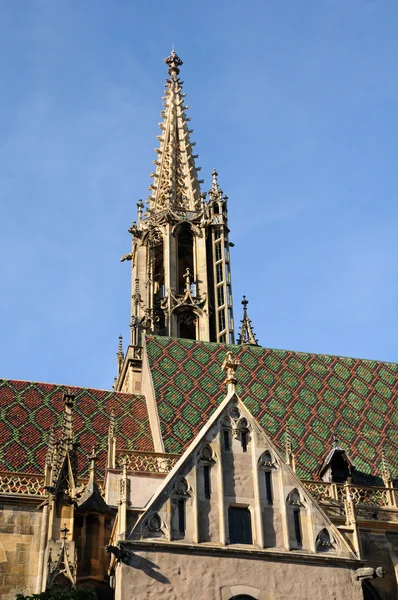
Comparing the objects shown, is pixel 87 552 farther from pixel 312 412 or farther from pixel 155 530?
pixel 312 412

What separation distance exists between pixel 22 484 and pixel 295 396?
25.3 ft

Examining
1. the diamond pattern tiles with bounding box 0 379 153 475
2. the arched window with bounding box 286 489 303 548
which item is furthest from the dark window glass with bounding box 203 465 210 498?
the diamond pattern tiles with bounding box 0 379 153 475

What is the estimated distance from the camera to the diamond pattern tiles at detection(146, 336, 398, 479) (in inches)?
909

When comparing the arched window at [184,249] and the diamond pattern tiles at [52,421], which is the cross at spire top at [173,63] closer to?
the arched window at [184,249]

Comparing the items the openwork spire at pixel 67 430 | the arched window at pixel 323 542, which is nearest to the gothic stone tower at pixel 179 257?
the openwork spire at pixel 67 430

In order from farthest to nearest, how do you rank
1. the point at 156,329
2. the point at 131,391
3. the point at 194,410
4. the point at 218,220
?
the point at 218,220 → the point at 156,329 → the point at 131,391 → the point at 194,410

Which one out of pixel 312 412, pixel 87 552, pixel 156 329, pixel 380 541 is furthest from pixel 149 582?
pixel 156 329

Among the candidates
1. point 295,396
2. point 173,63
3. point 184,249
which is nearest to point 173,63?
point 173,63

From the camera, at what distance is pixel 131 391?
2816cm

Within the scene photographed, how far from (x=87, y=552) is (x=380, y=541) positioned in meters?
6.21

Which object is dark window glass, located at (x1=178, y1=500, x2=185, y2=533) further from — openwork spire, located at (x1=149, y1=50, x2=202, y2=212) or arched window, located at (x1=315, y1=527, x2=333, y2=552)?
openwork spire, located at (x1=149, y1=50, x2=202, y2=212)

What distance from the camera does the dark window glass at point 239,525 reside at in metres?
16.8

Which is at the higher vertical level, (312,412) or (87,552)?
(312,412)

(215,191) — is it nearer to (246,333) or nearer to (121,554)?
(246,333)
